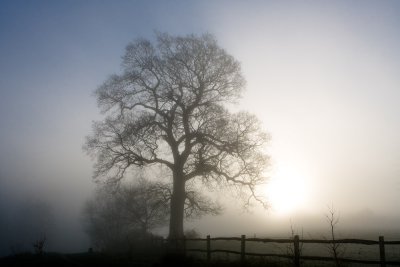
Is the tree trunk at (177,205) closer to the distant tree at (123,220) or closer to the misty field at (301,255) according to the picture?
the misty field at (301,255)

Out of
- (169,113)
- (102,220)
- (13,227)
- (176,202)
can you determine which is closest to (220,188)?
(176,202)

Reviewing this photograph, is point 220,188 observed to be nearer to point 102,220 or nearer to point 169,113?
point 169,113

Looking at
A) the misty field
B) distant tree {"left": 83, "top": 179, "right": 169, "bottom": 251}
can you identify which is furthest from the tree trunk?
distant tree {"left": 83, "top": 179, "right": 169, "bottom": 251}

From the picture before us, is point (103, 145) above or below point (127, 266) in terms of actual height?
above

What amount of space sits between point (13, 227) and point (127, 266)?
118 meters

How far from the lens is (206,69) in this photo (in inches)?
975

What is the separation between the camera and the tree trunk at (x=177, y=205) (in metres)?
23.8

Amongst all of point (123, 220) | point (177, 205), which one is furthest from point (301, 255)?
point (123, 220)

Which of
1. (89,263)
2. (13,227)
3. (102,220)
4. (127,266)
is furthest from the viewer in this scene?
(13,227)

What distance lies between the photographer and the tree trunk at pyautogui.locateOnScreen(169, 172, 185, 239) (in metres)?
23.8

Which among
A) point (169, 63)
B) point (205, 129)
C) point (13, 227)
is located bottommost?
point (13, 227)

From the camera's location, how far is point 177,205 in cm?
2408

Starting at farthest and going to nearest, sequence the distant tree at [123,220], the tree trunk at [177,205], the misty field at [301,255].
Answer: the distant tree at [123,220] → the tree trunk at [177,205] → the misty field at [301,255]

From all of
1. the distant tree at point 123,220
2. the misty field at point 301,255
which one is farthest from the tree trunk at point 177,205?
the distant tree at point 123,220
